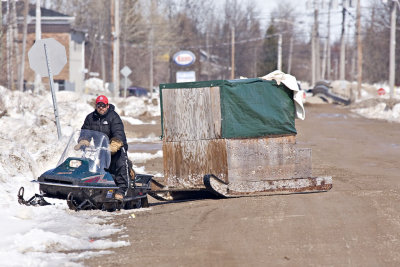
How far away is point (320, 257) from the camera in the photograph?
764 cm

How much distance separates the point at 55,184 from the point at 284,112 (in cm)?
486

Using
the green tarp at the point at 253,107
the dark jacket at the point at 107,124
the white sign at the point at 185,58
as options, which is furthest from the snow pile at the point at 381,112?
the dark jacket at the point at 107,124

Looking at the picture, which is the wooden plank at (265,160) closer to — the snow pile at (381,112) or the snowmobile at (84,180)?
the snowmobile at (84,180)

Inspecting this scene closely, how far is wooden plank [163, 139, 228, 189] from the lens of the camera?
1268cm

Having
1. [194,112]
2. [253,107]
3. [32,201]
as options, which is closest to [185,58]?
[253,107]

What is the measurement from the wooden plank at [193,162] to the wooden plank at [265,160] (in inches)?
6.5

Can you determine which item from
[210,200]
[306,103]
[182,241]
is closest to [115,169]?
[210,200]

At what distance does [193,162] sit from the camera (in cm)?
1284

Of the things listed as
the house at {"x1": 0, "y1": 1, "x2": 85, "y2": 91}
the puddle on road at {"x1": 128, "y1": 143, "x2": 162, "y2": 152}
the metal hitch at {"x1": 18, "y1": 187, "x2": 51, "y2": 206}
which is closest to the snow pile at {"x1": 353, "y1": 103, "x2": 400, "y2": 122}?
the puddle on road at {"x1": 128, "y1": 143, "x2": 162, "y2": 152}

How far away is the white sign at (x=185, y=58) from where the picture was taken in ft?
246

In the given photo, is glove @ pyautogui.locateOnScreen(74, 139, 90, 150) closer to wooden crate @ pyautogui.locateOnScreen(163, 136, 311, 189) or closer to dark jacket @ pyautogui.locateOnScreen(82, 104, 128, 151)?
dark jacket @ pyautogui.locateOnScreen(82, 104, 128, 151)

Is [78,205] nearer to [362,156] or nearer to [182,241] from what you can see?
[182,241]

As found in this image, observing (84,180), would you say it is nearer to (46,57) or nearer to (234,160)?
(234,160)

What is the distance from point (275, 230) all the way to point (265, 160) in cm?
384
